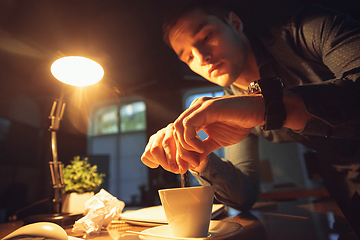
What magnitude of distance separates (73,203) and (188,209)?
2.29ft

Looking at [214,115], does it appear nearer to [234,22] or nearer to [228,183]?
[228,183]

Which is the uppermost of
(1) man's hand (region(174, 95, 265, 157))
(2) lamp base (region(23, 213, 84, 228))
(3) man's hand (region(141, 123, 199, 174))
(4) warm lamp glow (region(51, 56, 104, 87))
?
(4) warm lamp glow (region(51, 56, 104, 87))

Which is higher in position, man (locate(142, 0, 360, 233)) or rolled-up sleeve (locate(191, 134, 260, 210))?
man (locate(142, 0, 360, 233))

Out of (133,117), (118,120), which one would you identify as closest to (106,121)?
(118,120)

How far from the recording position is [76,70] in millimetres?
867

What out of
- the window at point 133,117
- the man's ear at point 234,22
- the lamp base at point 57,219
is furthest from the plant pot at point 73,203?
the window at point 133,117

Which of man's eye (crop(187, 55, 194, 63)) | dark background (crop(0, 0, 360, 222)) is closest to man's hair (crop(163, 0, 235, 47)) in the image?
man's eye (crop(187, 55, 194, 63))

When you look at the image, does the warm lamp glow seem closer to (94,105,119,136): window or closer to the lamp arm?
the lamp arm

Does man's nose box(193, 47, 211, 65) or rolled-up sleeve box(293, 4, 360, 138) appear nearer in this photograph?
rolled-up sleeve box(293, 4, 360, 138)

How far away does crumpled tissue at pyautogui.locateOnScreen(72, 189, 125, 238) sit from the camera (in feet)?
1.90

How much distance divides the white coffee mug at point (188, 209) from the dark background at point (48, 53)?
65cm

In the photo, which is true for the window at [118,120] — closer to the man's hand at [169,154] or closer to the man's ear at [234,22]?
the man's ear at [234,22]

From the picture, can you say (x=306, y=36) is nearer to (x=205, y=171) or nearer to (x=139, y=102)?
(x=205, y=171)

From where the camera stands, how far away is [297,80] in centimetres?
90
